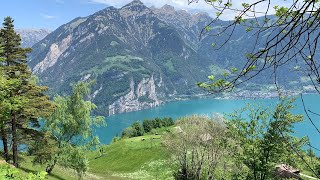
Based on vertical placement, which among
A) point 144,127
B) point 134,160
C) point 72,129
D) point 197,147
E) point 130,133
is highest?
point 72,129

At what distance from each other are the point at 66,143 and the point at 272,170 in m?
21.2

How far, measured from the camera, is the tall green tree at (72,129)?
35875 mm

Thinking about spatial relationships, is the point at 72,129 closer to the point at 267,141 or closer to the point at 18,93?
the point at 18,93

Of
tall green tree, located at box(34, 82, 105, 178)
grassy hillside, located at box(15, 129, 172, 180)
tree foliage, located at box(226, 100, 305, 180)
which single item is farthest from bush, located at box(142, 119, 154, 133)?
tree foliage, located at box(226, 100, 305, 180)

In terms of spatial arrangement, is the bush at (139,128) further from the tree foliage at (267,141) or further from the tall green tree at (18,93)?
the tree foliage at (267,141)

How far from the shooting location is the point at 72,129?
3769 cm

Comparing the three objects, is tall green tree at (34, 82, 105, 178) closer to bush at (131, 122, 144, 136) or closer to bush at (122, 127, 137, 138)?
bush at (122, 127, 137, 138)

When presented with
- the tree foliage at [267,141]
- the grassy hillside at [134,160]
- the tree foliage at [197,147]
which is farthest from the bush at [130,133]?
the tree foliage at [267,141]

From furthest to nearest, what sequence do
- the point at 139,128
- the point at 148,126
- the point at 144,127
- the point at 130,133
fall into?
1. the point at 144,127
2. the point at 148,126
3. the point at 139,128
4. the point at 130,133

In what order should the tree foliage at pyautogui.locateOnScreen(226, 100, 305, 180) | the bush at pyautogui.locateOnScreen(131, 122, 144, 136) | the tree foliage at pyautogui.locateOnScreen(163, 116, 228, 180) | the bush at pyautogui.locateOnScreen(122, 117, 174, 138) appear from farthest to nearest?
1. the bush at pyautogui.locateOnScreen(122, 117, 174, 138)
2. the bush at pyautogui.locateOnScreen(131, 122, 144, 136)
3. the tree foliage at pyautogui.locateOnScreen(163, 116, 228, 180)
4. the tree foliage at pyautogui.locateOnScreen(226, 100, 305, 180)

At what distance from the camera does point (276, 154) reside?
2591cm

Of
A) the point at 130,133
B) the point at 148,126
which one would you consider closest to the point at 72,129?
the point at 130,133

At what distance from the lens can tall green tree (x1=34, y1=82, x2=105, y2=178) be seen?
118ft

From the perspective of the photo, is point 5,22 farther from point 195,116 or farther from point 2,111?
point 195,116
